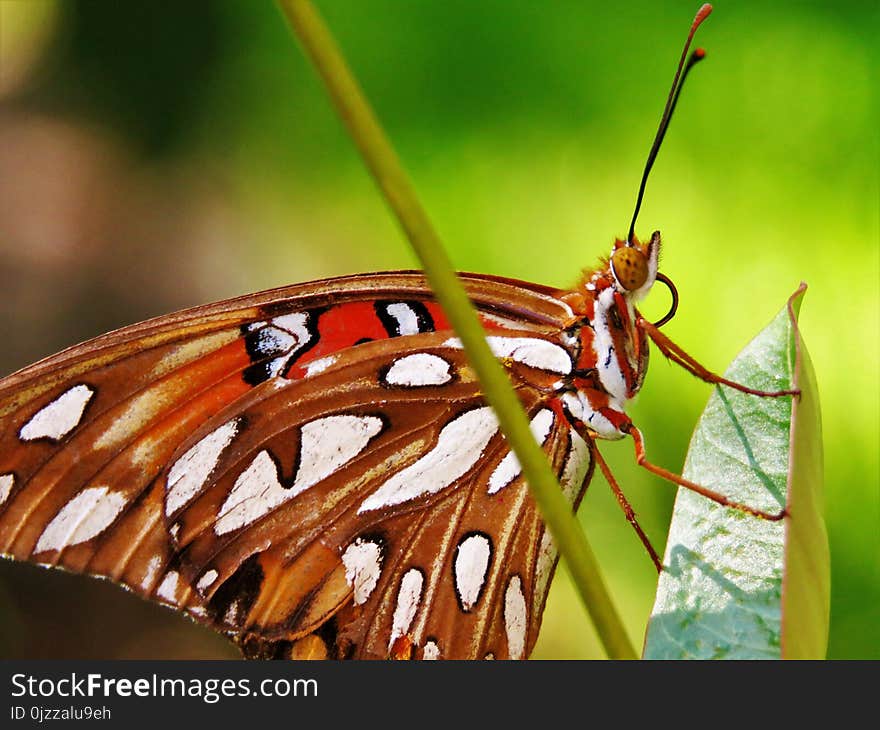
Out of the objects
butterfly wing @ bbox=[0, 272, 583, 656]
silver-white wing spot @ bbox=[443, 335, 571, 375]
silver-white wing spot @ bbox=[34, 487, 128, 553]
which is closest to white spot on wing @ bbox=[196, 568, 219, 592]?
butterfly wing @ bbox=[0, 272, 583, 656]

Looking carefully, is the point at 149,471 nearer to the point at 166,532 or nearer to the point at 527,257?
the point at 166,532

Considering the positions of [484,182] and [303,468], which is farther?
[484,182]

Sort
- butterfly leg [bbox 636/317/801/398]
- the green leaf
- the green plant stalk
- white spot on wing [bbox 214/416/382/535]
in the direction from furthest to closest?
white spot on wing [bbox 214/416/382/535] → butterfly leg [bbox 636/317/801/398] → the green leaf → the green plant stalk

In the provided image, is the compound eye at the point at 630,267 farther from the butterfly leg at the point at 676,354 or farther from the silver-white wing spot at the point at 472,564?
the silver-white wing spot at the point at 472,564

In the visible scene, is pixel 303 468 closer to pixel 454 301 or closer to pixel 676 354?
pixel 676 354

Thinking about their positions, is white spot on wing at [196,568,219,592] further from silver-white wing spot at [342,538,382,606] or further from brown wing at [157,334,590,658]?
silver-white wing spot at [342,538,382,606]

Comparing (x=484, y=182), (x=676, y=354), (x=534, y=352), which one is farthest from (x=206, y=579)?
(x=484, y=182)

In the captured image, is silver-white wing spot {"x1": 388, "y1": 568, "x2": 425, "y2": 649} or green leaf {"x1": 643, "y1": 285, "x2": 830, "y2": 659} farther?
silver-white wing spot {"x1": 388, "y1": 568, "x2": 425, "y2": 649}
